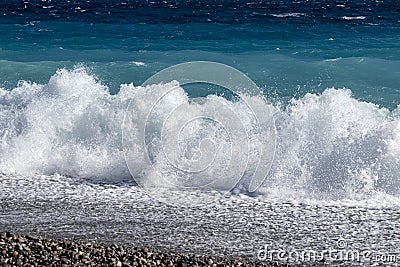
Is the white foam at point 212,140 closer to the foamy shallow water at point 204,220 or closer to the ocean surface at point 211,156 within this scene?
the ocean surface at point 211,156

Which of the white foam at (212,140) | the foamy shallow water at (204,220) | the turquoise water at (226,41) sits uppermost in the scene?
the turquoise water at (226,41)

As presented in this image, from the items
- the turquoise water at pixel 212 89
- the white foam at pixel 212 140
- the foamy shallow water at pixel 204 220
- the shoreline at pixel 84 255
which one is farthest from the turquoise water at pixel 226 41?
the shoreline at pixel 84 255

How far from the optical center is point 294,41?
1914cm

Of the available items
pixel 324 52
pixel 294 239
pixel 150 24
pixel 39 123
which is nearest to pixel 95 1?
pixel 150 24

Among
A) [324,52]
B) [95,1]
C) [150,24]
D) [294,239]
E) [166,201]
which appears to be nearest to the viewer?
[294,239]

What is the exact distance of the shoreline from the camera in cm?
595

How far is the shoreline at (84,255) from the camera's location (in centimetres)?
595

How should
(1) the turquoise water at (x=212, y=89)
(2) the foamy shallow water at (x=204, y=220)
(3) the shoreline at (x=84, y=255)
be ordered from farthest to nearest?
(1) the turquoise water at (x=212, y=89), (2) the foamy shallow water at (x=204, y=220), (3) the shoreline at (x=84, y=255)

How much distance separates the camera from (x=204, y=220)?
7430 mm

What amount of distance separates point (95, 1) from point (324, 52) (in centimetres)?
1561

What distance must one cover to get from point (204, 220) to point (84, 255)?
1.65 m

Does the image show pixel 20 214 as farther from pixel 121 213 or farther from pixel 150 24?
pixel 150 24

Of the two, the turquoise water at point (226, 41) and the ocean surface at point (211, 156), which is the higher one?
the turquoise water at point (226, 41)

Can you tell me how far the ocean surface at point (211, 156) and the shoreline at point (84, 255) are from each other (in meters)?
0.29
